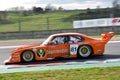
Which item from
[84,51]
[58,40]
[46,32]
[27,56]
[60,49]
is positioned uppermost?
[58,40]

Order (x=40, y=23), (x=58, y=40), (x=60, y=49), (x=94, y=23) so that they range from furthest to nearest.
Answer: (x=40, y=23)
(x=94, y=23)
(x=58, y=40)
(x=60, y=49)

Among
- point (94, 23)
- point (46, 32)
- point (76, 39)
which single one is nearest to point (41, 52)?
point (76, 39)

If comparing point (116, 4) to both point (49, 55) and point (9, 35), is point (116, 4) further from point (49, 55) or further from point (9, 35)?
point (49, 55)

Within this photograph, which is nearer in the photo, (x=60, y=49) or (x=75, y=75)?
(x=75, y=75)

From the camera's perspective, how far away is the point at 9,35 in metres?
32.4

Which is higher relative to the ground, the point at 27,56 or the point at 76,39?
the point at 76,39

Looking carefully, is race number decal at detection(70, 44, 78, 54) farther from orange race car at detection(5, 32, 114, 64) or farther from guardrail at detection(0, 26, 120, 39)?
guardrail at detection(0, 26, 120, 39)

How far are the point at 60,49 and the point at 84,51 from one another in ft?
3.46

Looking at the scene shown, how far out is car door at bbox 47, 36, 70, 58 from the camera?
49.6 feet

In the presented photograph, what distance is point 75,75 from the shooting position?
10.7 metres

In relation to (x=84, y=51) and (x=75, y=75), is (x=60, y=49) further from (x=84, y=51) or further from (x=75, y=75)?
(x=75, y=75)

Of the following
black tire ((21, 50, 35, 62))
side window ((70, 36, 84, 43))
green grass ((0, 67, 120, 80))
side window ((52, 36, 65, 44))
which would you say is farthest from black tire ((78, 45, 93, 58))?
green grass ((0, 67, 120, 80))

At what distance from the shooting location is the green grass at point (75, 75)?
10198 mm

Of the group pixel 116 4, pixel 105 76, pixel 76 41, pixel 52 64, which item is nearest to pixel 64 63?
pixel 52 64
